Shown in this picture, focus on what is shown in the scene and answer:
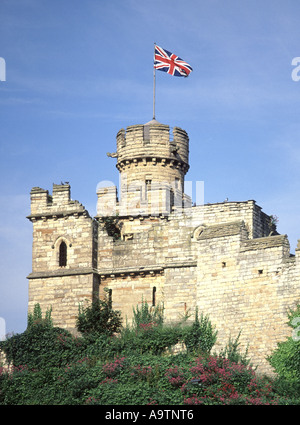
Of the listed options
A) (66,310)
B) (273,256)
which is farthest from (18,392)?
(273,256)

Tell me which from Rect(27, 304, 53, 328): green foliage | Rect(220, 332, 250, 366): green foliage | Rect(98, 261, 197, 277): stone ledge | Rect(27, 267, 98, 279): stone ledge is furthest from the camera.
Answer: Rect(27, 267, 98, 279): stone ledge

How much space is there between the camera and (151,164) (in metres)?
46.1

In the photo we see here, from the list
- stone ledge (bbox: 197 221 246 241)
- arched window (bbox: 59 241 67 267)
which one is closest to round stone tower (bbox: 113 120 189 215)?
arched window (bbox: 59 241 67 267)

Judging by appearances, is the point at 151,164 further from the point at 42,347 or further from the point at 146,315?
the point at 42,347

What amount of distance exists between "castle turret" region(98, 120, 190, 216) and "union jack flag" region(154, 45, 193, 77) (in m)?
2.38

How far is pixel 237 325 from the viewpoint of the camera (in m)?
38.4

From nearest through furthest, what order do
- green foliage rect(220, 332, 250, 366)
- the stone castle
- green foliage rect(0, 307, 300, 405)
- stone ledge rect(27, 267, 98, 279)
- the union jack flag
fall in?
1. green foliage rect(0, 307, 300, 405)
2. green foliage rect(220, 332, 250, 366)
3. the stone castle
4. stone ledge rect(27, 267, 98, 279)
5. the union jack flag

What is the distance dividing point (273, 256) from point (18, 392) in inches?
393

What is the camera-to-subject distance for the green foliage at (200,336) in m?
38.7

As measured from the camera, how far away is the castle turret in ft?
150

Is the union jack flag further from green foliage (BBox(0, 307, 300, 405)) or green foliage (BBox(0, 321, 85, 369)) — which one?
green foliage (BBox(0, 321, 85, 369))

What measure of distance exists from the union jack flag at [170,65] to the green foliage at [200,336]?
37.4 feet

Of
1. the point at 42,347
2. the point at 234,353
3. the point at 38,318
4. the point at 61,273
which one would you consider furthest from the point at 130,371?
the point at 61,273

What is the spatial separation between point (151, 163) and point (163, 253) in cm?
577
